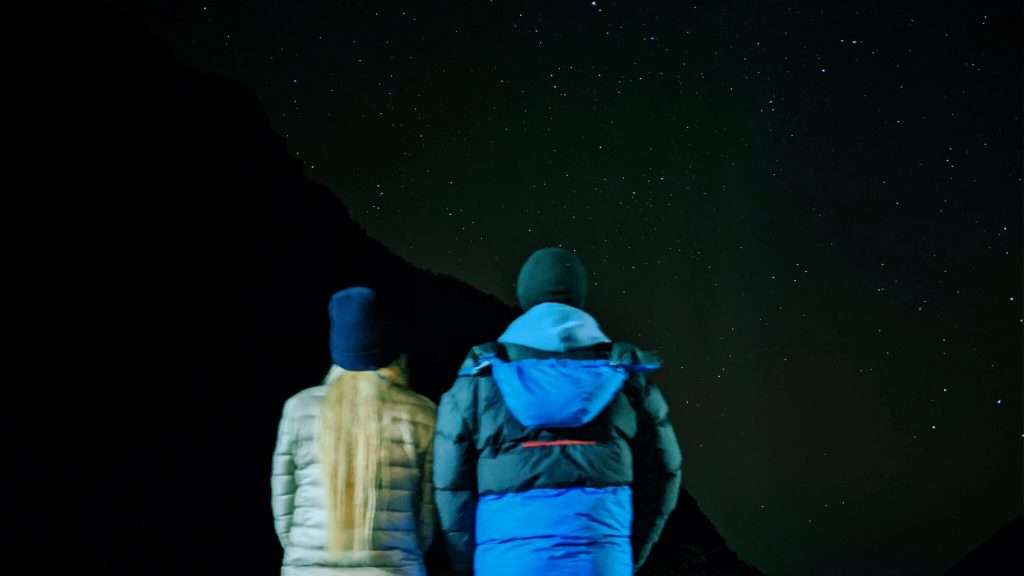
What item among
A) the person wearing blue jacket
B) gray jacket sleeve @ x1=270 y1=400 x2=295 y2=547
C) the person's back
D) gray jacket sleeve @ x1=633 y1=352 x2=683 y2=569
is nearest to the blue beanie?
the person's back

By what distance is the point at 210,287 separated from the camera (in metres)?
27.9

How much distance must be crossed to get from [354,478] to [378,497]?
0.11m

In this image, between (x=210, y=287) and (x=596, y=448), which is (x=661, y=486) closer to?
(x=596, y=448)

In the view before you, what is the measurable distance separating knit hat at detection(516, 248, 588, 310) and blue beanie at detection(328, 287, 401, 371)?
0.55 m

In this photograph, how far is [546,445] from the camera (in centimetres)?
311

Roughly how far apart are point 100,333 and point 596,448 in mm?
20445

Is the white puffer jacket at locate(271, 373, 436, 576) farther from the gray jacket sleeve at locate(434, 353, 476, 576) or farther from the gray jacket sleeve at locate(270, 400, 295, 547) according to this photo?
the gray jacket sleeve at locate(434, 353, 476, 576)

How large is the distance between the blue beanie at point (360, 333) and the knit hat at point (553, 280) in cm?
55

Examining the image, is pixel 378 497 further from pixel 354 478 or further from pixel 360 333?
pixel 360 333

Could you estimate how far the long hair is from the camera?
334 centimetres

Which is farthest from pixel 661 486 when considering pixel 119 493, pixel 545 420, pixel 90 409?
pixel 90 409

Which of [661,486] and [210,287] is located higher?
[210,287]

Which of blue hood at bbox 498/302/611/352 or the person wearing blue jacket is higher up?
blue hood at bbox 498/302/611/352

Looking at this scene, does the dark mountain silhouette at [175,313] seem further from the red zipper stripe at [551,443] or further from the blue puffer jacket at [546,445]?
the red zipper stripe at [551,443]
